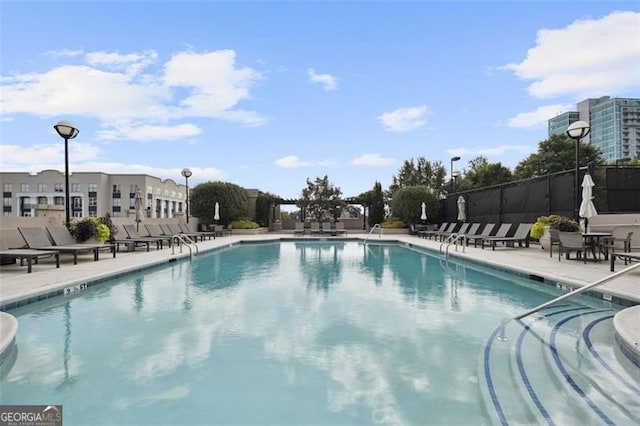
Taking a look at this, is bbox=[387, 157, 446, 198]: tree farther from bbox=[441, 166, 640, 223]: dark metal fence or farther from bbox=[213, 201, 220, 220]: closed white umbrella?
bbox=[441, 166, 640, 223]: dark metal fence

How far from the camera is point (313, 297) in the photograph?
630cm

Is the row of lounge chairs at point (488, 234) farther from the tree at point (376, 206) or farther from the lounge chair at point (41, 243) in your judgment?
the lounge chair at point (41, 243)

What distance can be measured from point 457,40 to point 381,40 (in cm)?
266

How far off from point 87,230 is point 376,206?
18542 millimetres

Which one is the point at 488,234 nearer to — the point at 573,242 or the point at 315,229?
the point at 573,242

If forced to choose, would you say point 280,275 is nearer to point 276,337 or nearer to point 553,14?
point 276,337

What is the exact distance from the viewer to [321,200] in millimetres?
26281

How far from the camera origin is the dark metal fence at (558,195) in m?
11.5

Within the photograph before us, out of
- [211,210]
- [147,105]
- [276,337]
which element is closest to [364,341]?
[276,337]

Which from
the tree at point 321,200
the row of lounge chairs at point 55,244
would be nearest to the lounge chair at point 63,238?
the row of lounge chairs at point 55,244

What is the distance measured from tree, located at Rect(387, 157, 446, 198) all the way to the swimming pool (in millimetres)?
26595

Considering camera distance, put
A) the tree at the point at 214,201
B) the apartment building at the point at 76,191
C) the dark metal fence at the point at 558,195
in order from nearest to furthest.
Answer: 1. the dark metal fence at the point at 558,195
2. the tree at the point at 214,201
3. the apartment building at the point at 76,191

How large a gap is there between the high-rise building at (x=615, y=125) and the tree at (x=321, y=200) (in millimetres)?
45220

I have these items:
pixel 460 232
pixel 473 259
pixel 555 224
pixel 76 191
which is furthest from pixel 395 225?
pixel 76 191
